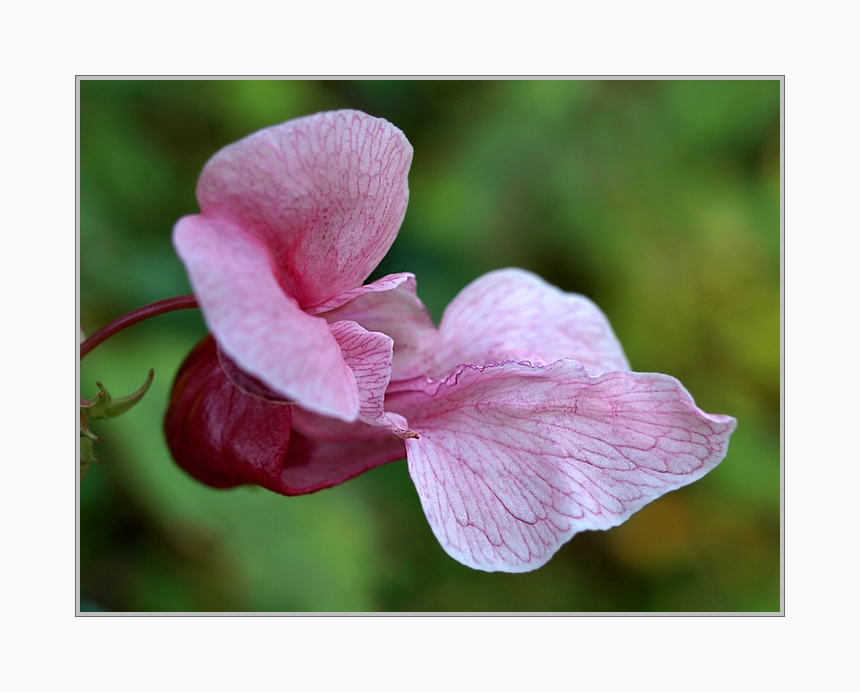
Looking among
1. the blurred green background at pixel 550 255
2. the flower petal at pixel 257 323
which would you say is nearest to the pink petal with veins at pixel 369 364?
the flower petal at pixel 257 323

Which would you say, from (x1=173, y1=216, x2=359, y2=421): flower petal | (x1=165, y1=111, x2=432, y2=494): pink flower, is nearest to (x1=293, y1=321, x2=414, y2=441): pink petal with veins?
(x1=165, y1=111, x2=432, y2=494): pink flower

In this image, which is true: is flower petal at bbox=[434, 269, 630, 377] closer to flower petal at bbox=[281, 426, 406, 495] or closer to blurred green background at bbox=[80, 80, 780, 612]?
flower petal at bbox=[281, 426, 406, 495]

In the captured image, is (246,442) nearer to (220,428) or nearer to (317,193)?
(220,428)

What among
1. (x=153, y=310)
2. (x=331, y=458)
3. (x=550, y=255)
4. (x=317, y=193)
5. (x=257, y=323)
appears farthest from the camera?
(x=550, y=255)

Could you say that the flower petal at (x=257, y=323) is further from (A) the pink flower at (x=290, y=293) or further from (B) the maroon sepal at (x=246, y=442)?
(B) the maroon sepal at (x=246, y=442)

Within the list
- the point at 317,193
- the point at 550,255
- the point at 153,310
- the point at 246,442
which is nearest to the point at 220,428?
the point at 246,442
